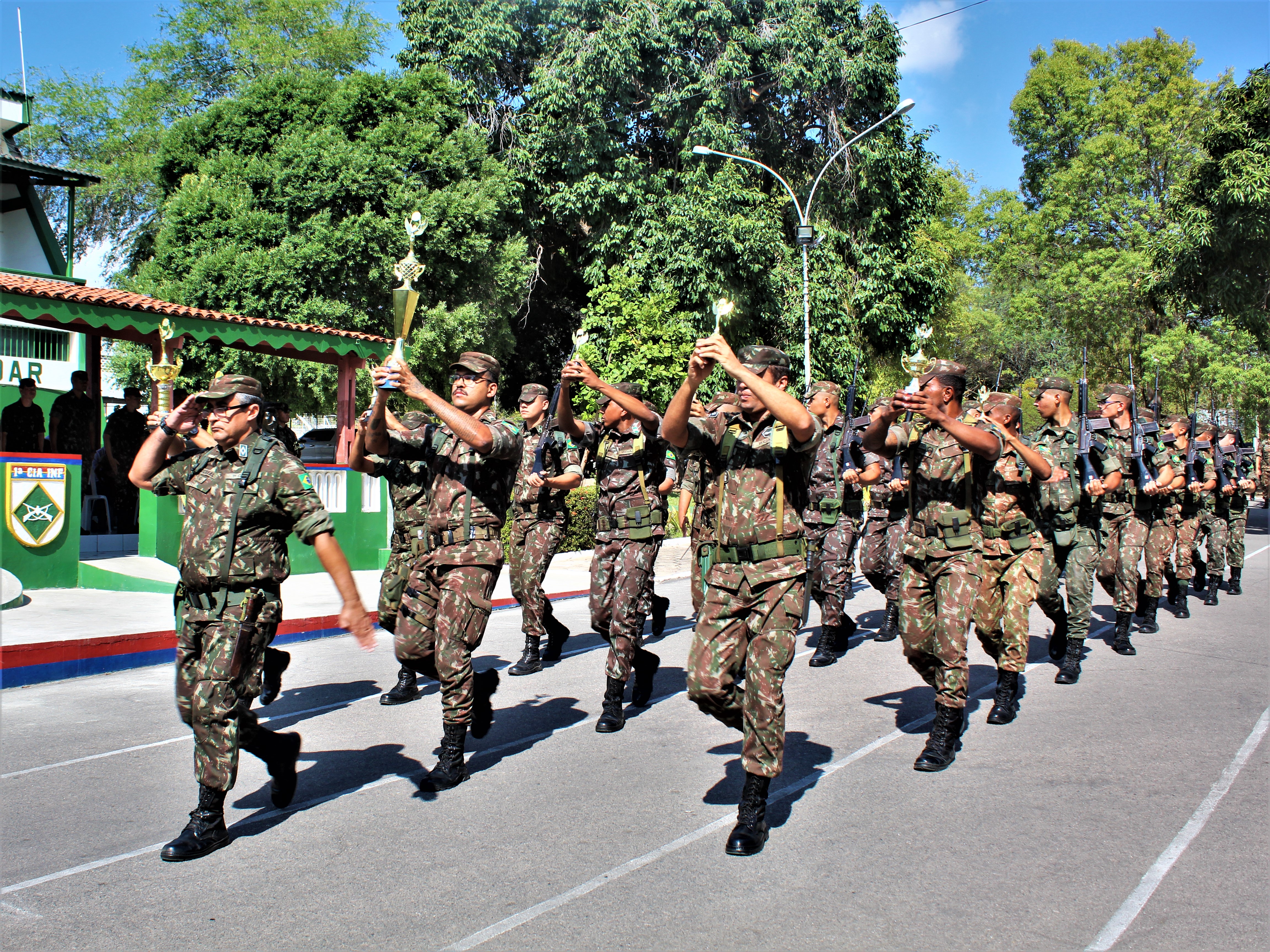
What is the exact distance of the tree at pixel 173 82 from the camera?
33312 millimetres

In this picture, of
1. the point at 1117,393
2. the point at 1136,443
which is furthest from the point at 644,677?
the point at 1136,443

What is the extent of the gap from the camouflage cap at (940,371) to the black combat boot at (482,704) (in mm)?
2861

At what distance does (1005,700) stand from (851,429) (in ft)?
8.58

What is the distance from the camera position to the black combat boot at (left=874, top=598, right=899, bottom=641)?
959 cm

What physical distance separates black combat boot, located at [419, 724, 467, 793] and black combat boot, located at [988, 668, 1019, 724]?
339cm

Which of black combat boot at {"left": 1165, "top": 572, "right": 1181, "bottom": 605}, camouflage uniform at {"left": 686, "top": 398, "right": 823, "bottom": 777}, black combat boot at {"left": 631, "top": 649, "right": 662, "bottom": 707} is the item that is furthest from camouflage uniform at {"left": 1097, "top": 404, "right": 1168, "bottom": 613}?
camouflage uniform at {"left": 686, "top": 398, "right": 823, "bottom": 777}

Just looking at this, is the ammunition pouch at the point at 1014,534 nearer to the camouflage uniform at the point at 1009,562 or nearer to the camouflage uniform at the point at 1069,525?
the camouflage uniform at the point at 1009,562

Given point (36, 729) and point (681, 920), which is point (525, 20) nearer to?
point (36, 729)

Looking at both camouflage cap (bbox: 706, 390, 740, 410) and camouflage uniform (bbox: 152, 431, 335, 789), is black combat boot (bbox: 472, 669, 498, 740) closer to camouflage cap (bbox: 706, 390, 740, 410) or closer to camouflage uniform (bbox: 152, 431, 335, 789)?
camouflage uniform (bbox: 152, 431, 335, 789)

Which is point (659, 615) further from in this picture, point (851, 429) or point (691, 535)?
point (851, 429)

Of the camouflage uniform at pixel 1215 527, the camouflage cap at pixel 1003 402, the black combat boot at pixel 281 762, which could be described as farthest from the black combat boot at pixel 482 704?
the camouflage uniform at pixel 1215 527

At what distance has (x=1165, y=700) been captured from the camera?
7.22 metres

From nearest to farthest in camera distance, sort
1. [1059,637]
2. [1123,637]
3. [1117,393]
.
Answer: [1059,637] < [1123,637] < [1117,393]

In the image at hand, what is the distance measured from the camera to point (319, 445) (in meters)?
25.1
